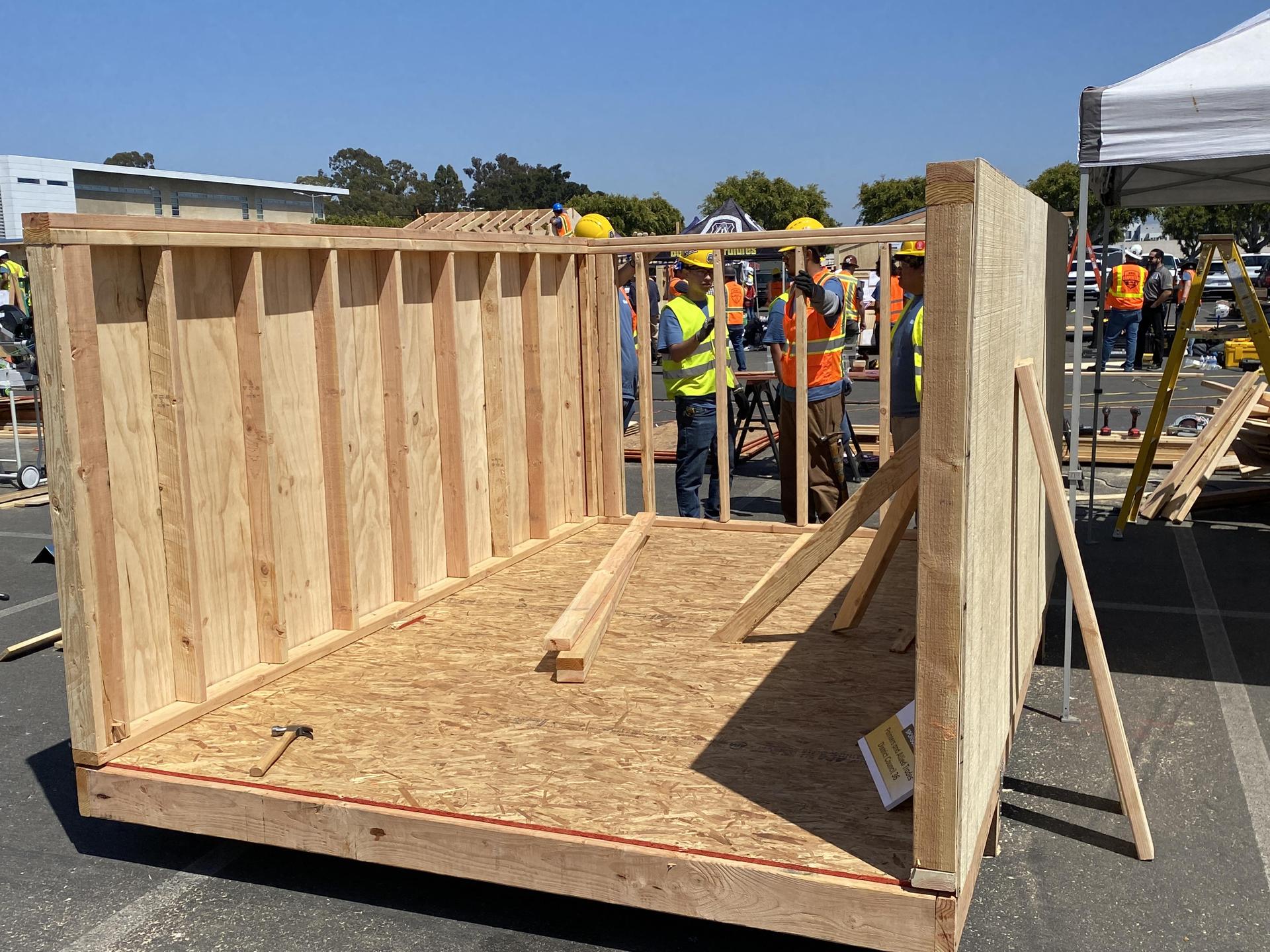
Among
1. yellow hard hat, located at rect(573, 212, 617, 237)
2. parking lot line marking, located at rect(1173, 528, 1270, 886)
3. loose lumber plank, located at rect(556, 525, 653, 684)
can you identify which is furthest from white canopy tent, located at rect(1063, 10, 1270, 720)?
yellow hard hat, located at rect(573, 212, 617, 237)

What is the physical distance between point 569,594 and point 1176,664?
11.4 feet

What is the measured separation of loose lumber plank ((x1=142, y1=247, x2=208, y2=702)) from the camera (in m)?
4.56

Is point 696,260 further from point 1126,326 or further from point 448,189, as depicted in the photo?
point 448,189

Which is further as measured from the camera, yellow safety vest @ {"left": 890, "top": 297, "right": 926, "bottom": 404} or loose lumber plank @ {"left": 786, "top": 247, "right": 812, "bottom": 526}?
loose lumber plank @ {"left": 786, "top": 247, "right": 812, "bottom": 526}

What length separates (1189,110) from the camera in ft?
17.4

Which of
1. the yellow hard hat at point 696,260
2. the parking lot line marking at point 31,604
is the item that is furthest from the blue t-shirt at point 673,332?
the parking lot line marking at point 31,604

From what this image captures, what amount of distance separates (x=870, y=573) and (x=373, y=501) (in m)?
2.65

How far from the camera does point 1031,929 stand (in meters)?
3.76

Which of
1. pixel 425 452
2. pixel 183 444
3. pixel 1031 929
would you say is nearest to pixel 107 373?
pixel 183 444

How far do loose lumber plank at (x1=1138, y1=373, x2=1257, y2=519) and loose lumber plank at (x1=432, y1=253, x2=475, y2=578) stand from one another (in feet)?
20.7

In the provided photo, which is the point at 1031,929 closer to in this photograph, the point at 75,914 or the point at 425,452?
the point at 75,914

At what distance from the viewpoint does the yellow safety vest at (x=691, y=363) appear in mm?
8938

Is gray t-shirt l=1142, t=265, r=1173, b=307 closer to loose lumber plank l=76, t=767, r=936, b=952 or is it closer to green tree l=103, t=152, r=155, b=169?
loose lumber plank l=76, t=767, r=936, b=952

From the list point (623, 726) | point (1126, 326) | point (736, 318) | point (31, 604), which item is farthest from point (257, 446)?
point (1126, 326)
